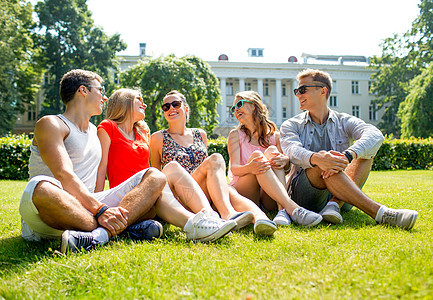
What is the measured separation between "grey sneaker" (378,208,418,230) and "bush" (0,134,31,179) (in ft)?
41.5

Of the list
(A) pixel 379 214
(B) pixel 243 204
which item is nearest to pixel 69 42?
(B) pixel 243 204

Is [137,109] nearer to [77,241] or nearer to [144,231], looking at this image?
[144,231]

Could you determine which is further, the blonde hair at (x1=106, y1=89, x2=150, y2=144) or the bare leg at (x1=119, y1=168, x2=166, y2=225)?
the blonde hair at (x1=106, y1=89, x2=150, y2=144)

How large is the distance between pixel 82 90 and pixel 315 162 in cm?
240

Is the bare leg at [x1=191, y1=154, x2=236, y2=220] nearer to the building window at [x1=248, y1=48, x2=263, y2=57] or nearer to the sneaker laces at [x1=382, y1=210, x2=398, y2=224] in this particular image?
the sneaker laces at [x1=382, y1=210, x2=398, y2=224]

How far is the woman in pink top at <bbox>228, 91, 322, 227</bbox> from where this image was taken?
12.1ft

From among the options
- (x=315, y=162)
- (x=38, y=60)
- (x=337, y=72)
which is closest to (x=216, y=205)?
(x=315, y=162)

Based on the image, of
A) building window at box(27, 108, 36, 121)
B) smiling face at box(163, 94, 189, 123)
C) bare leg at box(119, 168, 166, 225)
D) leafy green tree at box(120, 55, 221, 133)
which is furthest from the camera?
building window at box(27, 108, 36, 121)

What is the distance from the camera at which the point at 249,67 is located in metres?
47.7

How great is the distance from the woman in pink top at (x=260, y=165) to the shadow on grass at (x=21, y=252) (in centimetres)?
204

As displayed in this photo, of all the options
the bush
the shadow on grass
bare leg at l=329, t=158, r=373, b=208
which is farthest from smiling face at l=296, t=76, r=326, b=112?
the bush

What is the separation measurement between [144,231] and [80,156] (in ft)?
2.89

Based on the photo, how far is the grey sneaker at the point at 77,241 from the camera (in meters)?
2.54

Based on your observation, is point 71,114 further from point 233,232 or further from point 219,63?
point 219,63
